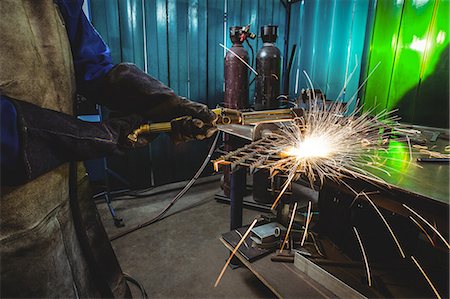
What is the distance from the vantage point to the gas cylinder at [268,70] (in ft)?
9.51

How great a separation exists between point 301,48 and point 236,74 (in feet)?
4.44

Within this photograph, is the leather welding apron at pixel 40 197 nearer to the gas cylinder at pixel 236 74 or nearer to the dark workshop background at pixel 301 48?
the gas cylinder at pixel 236 74

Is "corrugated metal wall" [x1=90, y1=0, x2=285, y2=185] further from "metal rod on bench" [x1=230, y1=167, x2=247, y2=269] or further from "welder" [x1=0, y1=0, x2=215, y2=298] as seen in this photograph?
"welder" [x1=0, y1=0, x2=215, y2=298]

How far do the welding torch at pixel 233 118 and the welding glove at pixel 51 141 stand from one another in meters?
0.10

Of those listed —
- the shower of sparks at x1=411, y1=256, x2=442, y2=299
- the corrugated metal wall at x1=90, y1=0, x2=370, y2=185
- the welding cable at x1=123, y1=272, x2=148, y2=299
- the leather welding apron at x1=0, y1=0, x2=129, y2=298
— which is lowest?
the welding cable at x1=123, y1=272, x2=148, y2=299

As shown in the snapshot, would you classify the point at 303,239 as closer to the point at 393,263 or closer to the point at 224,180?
the point at 393,263

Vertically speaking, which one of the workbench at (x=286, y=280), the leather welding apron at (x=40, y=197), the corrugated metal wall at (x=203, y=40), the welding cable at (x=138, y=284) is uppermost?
the corrugated metal wall at (x=203, y=40)

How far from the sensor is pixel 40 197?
920 mm

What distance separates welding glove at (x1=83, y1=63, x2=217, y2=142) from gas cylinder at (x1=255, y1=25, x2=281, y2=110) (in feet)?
5.60

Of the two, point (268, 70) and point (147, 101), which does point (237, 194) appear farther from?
point (268, 70)

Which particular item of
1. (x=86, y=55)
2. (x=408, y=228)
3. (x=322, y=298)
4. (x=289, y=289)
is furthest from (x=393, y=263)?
(x=86, y=55)

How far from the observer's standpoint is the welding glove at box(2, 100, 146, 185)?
0.78 meters

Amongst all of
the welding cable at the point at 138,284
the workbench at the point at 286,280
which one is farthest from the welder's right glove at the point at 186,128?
the welding cable at the point at 138,284

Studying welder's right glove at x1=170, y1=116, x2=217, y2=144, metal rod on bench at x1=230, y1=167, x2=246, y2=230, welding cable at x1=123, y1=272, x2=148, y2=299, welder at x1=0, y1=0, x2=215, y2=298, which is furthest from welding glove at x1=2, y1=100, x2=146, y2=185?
welding cable at x1=123, y1=272, x2=148, y2=299
